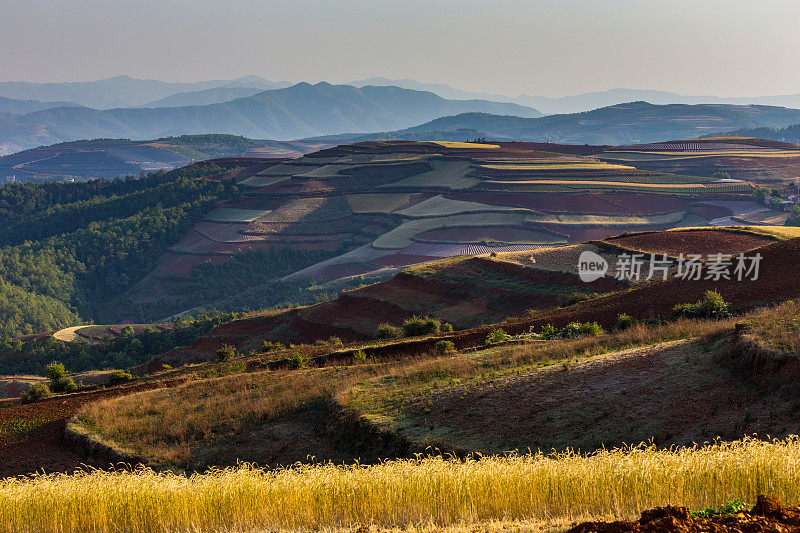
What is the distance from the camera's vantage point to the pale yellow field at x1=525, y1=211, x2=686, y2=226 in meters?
138

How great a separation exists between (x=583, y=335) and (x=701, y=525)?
88.1 ft

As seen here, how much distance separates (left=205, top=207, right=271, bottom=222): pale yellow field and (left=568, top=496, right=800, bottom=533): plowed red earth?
555 ft

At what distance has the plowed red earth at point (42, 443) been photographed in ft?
83.2

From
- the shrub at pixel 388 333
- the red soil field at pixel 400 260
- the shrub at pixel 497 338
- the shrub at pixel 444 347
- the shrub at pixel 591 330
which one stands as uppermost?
the shrub at pixel 591 330

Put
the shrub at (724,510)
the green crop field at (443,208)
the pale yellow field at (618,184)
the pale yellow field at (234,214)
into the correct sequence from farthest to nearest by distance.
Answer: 1. the pale yellow field at (234,214)
2. the pale yellow field at (618,184)
3. the green crop field at (443,208)
4. the shrub at (724,510)

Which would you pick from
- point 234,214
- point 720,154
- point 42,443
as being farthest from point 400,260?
point 720,154

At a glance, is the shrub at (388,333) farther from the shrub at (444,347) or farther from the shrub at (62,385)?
the shrub at (62,385)

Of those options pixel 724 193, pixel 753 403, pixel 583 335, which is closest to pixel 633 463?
pixel 753 403

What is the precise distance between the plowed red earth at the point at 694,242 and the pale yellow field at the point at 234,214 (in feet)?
401

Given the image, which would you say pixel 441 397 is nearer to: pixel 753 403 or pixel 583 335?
pixel 753 403

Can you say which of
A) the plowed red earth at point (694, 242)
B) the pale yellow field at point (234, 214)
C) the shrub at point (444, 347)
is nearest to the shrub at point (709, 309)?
the shrub at point (444, 347)

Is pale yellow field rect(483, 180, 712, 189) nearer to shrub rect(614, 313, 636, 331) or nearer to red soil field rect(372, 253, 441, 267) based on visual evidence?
red soil field rect(372, 253, 441, 267)

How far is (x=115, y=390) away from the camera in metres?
38.2

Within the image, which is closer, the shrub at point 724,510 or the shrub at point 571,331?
the shrub at point 724,510
